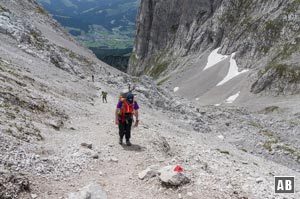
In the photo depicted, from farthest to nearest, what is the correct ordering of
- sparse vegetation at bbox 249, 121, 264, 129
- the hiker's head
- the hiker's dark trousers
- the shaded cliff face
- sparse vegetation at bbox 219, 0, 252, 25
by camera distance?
sparse vegetation at bbox 219, 0, 252, 25
the shaded cliff face
sparse vegetation at bbox 249, 121, 264, 129
the hiker's dark trousers
the hiker's head

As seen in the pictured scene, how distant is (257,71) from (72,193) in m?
110

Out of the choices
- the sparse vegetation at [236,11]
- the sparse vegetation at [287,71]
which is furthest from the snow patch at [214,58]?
the sparse vegetation at [287,71]

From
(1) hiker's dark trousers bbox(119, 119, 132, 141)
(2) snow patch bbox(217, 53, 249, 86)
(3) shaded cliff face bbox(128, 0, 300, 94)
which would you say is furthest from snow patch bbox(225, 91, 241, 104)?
(1) hiker's dark trousers bbox(119, 119, 132, 141)

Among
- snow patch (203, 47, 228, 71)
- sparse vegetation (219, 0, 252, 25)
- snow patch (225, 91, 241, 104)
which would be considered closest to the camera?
snow patch (225, 91, 241, 104)

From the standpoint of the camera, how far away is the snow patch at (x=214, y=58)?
148m

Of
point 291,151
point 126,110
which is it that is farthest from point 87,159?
point 291,151

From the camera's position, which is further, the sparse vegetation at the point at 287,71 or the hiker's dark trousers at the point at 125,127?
the sparse vegetation at the point at 287,71

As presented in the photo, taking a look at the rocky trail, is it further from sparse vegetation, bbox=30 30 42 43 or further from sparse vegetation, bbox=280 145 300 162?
sparse vegetation, bbox=30 30 42 43

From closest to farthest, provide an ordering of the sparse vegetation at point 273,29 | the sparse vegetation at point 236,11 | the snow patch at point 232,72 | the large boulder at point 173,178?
1. the large boulder at point 173,178
2. the sparse vegetation at point 273,29
3. the snow patch at point 232,72
4. the sparse vegetation at point 236,11

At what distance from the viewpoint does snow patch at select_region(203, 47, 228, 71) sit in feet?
486

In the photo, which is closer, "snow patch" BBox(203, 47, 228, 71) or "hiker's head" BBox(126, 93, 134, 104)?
"hiker's head" BBox(126, 93, 134, 104)

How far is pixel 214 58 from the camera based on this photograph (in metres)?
154

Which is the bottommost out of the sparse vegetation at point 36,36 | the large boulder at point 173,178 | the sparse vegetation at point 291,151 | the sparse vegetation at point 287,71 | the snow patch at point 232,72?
the large boulder at point 173,178

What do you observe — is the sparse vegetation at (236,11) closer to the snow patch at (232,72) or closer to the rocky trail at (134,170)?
the snow patch at (232,72)
